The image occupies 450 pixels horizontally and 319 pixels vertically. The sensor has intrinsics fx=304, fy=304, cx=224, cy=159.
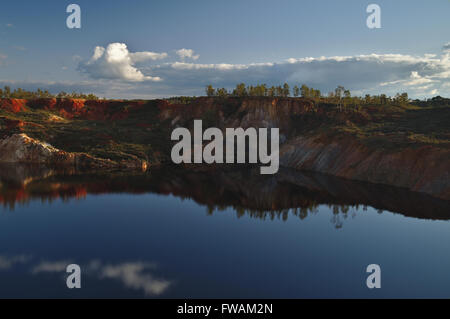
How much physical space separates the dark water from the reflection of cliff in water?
30cm

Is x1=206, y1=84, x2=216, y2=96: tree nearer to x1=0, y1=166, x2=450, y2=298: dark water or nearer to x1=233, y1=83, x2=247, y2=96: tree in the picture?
x1=233, y1=83, x2=247, y2=96: tree

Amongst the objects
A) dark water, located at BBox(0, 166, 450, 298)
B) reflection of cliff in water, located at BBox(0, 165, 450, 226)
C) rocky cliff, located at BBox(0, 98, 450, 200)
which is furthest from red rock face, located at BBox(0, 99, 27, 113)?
dark water, located at BBox(0, 166, 450, 298)

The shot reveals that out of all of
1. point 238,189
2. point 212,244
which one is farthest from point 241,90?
point 212,244

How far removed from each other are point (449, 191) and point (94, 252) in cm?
4407

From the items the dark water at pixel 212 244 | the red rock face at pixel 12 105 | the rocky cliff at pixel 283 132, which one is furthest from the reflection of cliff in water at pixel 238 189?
the red rock face at pixel 12 105

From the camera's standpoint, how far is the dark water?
18594 mm

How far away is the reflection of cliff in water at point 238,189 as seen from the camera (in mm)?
38562

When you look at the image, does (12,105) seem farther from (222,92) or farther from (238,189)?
(238,189)

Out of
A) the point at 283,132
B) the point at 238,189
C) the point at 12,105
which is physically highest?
the point at 12,105

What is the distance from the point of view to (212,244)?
2608 centimetres

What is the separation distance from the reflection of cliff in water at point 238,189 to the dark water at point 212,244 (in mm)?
295

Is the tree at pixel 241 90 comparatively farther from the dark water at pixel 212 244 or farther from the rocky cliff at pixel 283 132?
the dark water at pixel 212 244

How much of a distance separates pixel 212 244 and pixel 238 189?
2515 cm
